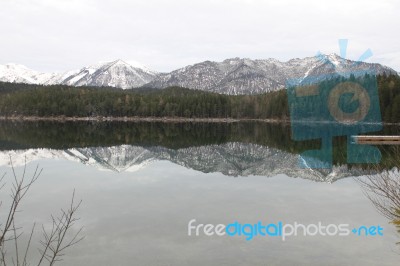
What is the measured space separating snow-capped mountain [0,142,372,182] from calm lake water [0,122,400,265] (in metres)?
0.16

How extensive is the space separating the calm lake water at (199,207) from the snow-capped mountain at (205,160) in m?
0.16

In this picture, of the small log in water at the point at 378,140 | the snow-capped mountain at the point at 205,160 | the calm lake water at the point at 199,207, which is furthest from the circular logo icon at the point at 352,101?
the calm lake water at the point at 199,207

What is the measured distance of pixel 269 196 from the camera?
28.3 metres

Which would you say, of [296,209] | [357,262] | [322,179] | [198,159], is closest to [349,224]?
[296,209]

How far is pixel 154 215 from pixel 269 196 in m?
9.97

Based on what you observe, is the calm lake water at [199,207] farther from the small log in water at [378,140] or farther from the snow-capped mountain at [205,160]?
the small log in water at [378,140]

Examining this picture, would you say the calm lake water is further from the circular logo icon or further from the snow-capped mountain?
the circular logo icon

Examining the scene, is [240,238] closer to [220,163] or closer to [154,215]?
[154,215]

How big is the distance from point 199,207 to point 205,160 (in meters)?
25.0

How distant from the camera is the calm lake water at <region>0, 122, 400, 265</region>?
1566cm

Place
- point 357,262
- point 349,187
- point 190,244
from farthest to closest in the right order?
point 349,187
point 190,244
point 357,262

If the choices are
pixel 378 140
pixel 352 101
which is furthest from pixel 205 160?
pixel 352 101

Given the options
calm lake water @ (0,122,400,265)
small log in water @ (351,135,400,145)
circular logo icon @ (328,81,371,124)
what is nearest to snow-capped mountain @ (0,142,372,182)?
calm lake water @ (0,122,400,265)

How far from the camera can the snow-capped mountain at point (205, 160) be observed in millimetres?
39750
